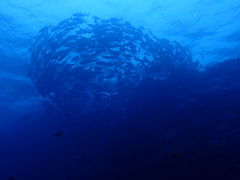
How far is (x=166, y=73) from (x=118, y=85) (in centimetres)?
349

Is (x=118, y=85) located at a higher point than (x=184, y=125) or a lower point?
higher

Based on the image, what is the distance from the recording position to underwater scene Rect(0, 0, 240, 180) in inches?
549

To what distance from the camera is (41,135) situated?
2775cm

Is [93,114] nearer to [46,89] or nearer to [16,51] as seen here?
[46,89]

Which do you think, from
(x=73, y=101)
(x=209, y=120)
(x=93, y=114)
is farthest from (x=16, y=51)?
(x=209, y=120)

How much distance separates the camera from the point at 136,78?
17.0m

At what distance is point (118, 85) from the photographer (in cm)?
1758

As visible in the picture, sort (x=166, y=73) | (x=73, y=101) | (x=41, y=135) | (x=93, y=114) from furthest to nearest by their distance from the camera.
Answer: (x=41, y=135) → (x=93, y=114) → (x=73, y=101) → (x=166, y=73)

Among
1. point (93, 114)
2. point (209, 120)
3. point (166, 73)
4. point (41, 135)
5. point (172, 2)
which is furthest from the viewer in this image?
point (41, 135)

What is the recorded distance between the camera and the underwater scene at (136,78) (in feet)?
45.8

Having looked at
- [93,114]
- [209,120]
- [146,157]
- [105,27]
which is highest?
[105,27]

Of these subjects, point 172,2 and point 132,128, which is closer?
point 172,2

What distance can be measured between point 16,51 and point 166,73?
11.2m

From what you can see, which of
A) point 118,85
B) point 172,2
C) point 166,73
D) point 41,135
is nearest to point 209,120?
point 166,73
